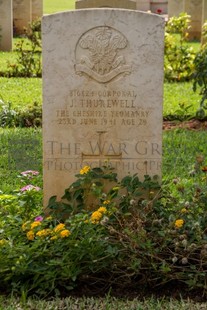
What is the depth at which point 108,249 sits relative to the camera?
4.77 m

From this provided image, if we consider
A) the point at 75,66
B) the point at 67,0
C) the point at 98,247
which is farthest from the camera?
the point at 67,0

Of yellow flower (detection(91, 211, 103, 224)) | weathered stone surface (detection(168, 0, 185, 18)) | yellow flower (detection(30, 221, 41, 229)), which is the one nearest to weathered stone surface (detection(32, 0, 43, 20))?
weathered stone surface (detection(168, 0, 185, 18))

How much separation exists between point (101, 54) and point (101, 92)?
25 centimetres

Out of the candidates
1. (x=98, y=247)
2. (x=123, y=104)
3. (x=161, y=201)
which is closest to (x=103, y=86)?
(x=123, y=104)

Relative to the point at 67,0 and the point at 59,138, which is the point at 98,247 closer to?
the point at 59,138

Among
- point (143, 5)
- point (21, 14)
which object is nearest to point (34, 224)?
point (21, 14)

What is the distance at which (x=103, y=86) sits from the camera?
557 cm

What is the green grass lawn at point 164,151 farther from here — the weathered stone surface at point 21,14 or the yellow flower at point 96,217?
the weathered stone surface at point 21,14

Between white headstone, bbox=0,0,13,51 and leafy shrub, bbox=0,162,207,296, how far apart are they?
12874 millimetres

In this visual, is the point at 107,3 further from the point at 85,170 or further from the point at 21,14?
the point at 21,14

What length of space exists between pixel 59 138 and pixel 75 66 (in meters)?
0.49

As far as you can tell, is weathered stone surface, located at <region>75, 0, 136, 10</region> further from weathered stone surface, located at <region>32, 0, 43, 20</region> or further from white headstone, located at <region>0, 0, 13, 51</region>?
weathered stone surface, located at <region>32, 0, 43, 20</region>

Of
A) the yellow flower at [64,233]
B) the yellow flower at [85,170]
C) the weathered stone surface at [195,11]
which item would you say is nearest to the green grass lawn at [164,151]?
the yellow flower at [64,233]

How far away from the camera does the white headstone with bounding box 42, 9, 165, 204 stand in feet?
18.0
